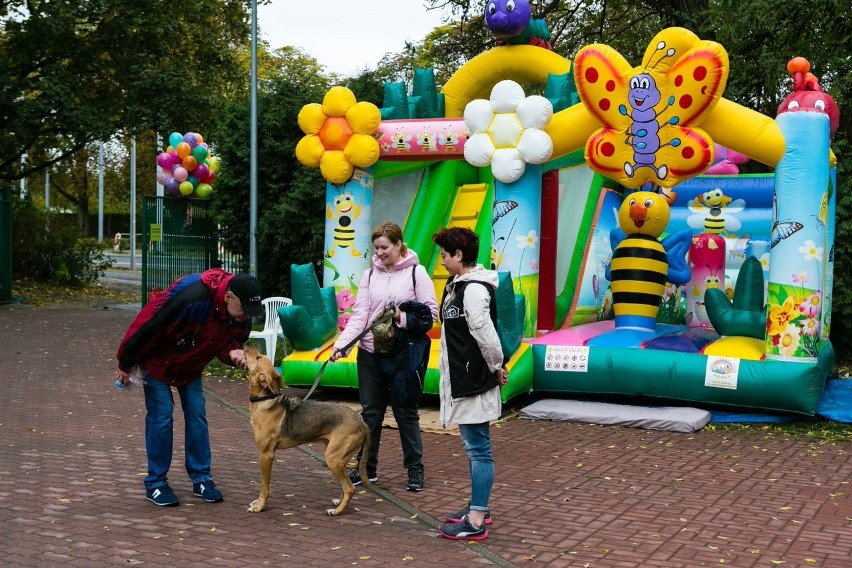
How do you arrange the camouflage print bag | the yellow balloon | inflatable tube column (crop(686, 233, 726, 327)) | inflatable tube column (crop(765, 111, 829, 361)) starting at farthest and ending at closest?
the yellow balloon → inflatable tube column (crop(686, 233, 726, 327)) → inflatable tube column (crop(765, 111, 829, 361)) → the camouflage print bag

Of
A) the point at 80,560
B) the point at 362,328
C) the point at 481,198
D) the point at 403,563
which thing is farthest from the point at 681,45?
the point at 80,560

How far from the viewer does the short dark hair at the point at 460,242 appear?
5723 millimetres

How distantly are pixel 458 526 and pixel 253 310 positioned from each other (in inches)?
69.2

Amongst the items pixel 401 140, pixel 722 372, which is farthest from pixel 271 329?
pixel 722 372

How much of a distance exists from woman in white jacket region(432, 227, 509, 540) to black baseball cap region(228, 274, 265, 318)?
115 centimetres

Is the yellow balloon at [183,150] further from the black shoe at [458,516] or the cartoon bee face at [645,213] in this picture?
the black shoe at [458,516]

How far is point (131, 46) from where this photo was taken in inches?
810

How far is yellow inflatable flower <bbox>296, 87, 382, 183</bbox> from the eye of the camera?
1068 cm

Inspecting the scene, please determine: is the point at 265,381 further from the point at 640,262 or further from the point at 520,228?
the point at 640,262

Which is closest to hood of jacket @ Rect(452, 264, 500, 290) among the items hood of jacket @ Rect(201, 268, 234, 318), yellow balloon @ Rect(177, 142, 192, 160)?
hood of jacket @ Rect(201, 268, 234, 318)

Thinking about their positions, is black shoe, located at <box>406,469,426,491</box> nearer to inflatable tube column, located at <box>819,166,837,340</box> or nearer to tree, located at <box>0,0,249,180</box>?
inflatable tube column, located at <box>819,166,837,340</box>

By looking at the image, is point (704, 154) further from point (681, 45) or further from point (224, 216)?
point (224, 216)

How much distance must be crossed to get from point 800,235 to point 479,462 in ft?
16.2

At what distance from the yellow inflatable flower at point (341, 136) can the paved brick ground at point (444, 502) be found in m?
2.89
